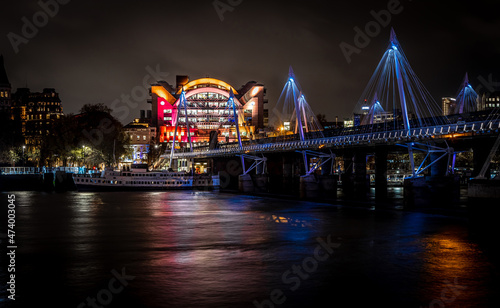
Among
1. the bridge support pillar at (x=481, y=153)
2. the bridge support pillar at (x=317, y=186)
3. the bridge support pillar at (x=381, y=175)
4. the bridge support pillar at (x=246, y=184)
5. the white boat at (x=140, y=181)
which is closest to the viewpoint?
the bridge support pillar at (x=481, y=153)

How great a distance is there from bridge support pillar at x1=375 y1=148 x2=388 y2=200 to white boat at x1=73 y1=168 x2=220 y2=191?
1730 inches

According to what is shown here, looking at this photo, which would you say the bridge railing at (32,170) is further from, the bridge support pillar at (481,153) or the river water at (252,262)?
the bridge support pillar at (481,153)

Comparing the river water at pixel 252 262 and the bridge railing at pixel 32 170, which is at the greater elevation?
the bridge railing at pixel 32 170

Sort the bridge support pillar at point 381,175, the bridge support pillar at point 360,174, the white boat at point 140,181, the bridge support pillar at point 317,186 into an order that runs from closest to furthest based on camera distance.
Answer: the bridge support pillar at point 381,175 → the bridge support pillar at point 317,186 → the bridge support pillar at point 360,174 → the white boat at point 140,181

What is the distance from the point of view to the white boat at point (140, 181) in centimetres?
9944

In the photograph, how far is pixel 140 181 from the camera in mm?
106062

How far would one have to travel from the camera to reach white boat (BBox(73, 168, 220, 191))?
99438 mm

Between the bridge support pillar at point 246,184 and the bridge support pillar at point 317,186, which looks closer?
the bridge support pillar at point 317,186

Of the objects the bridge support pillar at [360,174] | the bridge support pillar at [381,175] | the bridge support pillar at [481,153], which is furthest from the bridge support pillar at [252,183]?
the bridge support pillar at [481,153]

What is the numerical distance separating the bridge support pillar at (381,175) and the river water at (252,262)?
2693 centimetres

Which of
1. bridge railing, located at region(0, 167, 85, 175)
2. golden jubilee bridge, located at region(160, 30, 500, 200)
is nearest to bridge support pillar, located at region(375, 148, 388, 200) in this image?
golden jubilee bridge, located at region(160, 30, 500, 200)

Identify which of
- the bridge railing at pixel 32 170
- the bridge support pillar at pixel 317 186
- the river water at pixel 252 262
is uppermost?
the bridge railing at pixel 32 170

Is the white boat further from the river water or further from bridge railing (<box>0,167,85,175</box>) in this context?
the river water

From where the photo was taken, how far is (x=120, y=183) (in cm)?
10312
